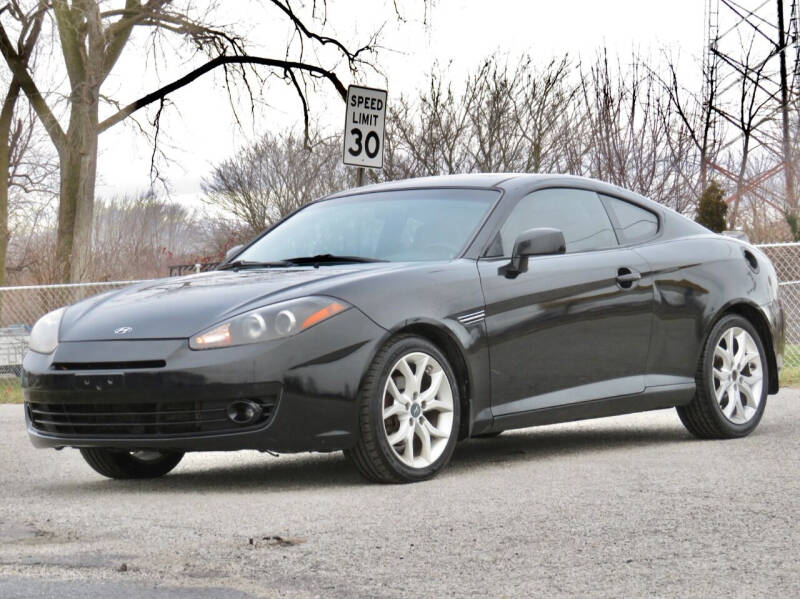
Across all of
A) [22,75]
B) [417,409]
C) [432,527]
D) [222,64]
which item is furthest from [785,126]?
[432,527]

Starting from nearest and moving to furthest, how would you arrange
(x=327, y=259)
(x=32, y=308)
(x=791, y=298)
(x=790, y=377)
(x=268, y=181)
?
1. (x=327, y=259)
2. (x=790, y=377)
3. (x=32, y=308)
4. (x=791, y=298)
5. (x=268, y=181)

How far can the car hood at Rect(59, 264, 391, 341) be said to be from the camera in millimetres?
6145

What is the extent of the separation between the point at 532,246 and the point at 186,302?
175cm

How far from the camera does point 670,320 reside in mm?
7766

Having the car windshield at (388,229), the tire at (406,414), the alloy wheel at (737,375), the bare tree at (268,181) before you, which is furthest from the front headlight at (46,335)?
the bare tree at (268,181)

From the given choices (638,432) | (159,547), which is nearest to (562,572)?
(159,547)

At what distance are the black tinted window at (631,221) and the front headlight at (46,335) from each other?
3.20 metres

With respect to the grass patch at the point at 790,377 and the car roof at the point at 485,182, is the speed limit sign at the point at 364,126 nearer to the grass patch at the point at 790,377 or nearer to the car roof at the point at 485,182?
the grass patch at the point at 790,377

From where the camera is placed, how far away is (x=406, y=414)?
6.30 metres

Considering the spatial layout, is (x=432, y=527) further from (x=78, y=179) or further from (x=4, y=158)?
(x=4, y=158)

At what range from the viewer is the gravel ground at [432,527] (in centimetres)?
418

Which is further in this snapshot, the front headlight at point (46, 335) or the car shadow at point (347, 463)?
the car shadow at point (347, 463)

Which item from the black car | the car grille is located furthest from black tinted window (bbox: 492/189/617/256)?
the car grille

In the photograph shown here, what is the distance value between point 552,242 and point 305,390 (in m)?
1.59
